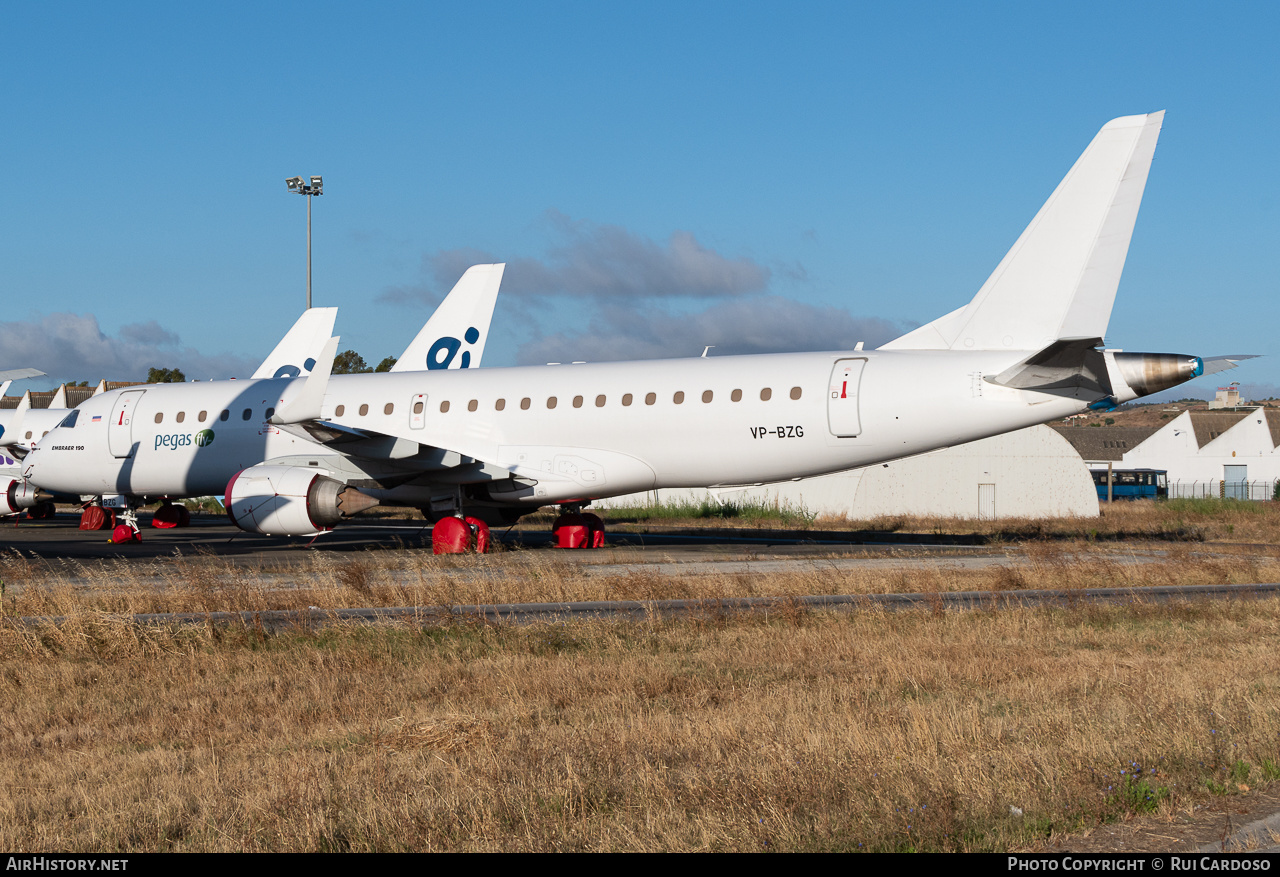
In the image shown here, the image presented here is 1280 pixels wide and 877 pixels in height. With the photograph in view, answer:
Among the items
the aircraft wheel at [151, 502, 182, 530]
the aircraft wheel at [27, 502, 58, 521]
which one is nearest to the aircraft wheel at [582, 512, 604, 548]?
the aircraft wheel at [151, 502, 182, 530]

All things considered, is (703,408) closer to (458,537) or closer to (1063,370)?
(458,537)

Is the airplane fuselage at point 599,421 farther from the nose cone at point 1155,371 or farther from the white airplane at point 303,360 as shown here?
the nose cone at point 1155,371

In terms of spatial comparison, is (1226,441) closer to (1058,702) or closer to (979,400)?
(979,400)

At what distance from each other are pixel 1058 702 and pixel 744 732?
2575mm

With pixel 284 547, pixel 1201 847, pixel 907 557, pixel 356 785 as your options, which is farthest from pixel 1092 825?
pixel 284 547

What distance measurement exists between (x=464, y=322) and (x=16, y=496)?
14995 millimetres

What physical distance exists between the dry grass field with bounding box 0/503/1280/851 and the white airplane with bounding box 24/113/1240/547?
7.15m

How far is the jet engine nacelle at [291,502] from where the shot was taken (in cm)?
2261

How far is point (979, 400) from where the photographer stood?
814 inches

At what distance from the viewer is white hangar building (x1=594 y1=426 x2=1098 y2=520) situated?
45312 mm

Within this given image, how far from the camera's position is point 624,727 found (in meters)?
7.60

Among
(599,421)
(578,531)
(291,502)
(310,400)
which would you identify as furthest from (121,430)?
(599,421)

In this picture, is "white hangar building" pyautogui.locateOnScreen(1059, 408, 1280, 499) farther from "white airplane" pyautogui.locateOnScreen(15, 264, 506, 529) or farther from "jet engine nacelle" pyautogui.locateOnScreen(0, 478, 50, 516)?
"jet engine nacelle" pyautogui.locateOnScreen(0, 478, 50, 516)

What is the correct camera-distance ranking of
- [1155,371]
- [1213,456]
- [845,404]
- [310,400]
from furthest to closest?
1. [1213,456]
2. [845,404]
3. [310,400]
4. [1155,371]
